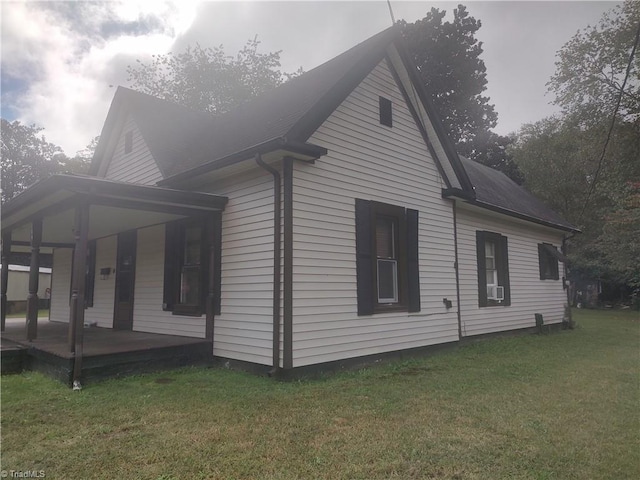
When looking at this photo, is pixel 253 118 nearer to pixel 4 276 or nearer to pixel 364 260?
pixel 364 260

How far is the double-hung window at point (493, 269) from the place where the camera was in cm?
1073

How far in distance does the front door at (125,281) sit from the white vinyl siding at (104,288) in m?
0.36

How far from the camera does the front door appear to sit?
31.1ft

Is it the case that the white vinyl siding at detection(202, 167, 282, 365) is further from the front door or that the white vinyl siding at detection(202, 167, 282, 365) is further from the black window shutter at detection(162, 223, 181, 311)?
the front door

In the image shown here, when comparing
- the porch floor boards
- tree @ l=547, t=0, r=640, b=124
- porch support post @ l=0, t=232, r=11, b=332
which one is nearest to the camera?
the porch floor boards

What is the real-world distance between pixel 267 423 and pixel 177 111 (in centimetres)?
937

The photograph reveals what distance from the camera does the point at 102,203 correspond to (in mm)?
6270

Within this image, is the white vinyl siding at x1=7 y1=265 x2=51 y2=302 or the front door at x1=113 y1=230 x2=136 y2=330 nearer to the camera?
the front door at x1=113 y1=230 x2=136 y2=330

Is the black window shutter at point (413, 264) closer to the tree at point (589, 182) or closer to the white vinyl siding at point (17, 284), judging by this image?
the tree at point (589, 182)

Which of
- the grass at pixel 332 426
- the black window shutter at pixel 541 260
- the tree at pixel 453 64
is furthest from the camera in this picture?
the tree at pixel 453 64

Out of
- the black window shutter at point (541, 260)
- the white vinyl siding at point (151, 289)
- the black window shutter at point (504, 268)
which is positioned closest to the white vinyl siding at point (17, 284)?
the white vinyl siding at point (151, 289)

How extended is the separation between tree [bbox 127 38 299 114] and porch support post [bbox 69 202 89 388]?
19558 mm

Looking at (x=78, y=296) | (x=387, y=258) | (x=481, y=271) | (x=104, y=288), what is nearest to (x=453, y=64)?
(x=481, y=271)

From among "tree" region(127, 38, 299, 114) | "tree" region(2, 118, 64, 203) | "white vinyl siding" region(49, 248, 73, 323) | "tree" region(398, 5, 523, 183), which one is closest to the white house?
"white vinyl siding" region(49, 248, 73, 323)
